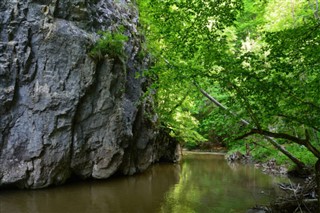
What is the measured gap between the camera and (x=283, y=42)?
644cm

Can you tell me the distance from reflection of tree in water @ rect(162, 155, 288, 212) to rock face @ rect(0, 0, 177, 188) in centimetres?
380

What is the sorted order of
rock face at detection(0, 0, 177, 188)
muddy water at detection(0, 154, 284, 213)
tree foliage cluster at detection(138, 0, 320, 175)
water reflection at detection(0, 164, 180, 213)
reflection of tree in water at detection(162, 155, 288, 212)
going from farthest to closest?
1. rock face at detection(0, 0, 177, 188)
2. reflection of tree in water at detection(162, 155, 288, 212)
3. muddy water at detection(0, 154, 284, 213)
4. water reflection at detection(0, 164, 180, 213)
5. tree foliage cluster at detection(138, 0, 320, 175)

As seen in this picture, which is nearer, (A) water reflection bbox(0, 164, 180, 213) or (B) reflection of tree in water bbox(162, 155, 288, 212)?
(A) water reflection bbox(0, 164, 180, 213)

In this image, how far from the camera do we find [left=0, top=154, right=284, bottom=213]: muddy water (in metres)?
9.40

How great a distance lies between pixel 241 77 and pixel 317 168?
2.87 meters

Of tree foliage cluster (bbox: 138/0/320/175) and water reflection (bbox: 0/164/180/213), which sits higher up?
tree foliage cluster (bbox: 138/0/320/175)

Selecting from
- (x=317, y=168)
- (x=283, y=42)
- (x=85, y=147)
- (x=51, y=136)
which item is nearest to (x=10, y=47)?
(x=51, y=136)

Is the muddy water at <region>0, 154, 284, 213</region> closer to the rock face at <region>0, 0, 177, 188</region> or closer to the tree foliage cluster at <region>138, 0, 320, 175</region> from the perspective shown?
the rock face at <region>0, 0, 177, 188</region>

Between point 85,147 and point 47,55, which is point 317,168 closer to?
point 85,147

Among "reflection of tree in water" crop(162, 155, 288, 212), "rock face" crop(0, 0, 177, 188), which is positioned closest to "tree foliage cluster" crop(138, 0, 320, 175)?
"reflection of tree in water" crop(162, 155, 288, 212)

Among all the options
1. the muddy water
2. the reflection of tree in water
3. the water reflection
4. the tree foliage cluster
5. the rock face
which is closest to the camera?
the tree foliage cluster

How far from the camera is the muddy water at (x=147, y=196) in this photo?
370 inches

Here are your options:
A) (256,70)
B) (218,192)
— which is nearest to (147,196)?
(218,192)

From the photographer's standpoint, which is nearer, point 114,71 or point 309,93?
point 309,93
